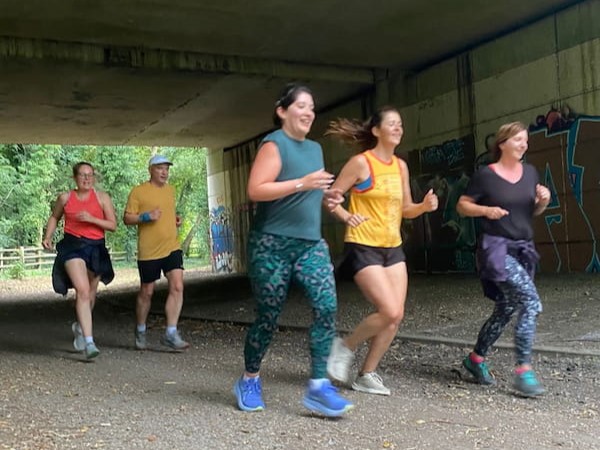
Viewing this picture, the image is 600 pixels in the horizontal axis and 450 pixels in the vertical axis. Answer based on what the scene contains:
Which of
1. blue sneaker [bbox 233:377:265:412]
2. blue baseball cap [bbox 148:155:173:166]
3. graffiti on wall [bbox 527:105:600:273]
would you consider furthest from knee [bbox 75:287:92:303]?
graffiti on wall [bbox 527:105:600:273]

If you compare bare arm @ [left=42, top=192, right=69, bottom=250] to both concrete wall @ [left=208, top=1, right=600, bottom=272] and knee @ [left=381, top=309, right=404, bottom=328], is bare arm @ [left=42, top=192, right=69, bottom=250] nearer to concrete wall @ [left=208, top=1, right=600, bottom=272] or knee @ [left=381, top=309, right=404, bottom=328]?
knee @ [left=381, top=309, right=404, bottom=328]

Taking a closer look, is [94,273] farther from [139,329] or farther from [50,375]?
[50,375]

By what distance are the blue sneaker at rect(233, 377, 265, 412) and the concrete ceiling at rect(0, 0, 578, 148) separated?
8.50 metres

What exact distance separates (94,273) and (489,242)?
3.97 meters

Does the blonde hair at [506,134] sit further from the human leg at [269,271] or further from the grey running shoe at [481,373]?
the human leg at [269,271]

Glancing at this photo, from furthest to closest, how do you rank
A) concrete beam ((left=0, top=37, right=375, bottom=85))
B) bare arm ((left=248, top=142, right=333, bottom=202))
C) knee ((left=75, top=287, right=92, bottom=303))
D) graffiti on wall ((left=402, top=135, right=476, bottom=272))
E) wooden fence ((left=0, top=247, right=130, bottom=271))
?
wooden fence ((left=0, top=247, right=130, bottom=271))
graffiti on wall ((left=402, top=135, right=476, bottom=272))
concrete beam ((left=0, top=37, right=375, bottom=85))
knee ((left=75, top=287, right=92, bottom=303))
bare arm ((left=248, top=142, right=333, bottom=202))

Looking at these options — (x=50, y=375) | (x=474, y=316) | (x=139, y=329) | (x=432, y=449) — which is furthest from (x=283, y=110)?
(x=474, y=316)

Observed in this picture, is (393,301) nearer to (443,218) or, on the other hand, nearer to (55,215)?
(55,215)

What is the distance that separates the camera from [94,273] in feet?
22.5

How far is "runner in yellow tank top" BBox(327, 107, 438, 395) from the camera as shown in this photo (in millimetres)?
4555

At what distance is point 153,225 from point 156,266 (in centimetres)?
42

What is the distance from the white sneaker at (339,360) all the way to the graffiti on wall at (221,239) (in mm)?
21082

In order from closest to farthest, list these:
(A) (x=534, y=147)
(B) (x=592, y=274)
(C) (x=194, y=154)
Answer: (B) (x=592, y=274) < (A) (x=534, y=147) < (C) (x=194, y=154)

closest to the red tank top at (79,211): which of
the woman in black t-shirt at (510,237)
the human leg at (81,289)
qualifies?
the human leg at (81,289)
